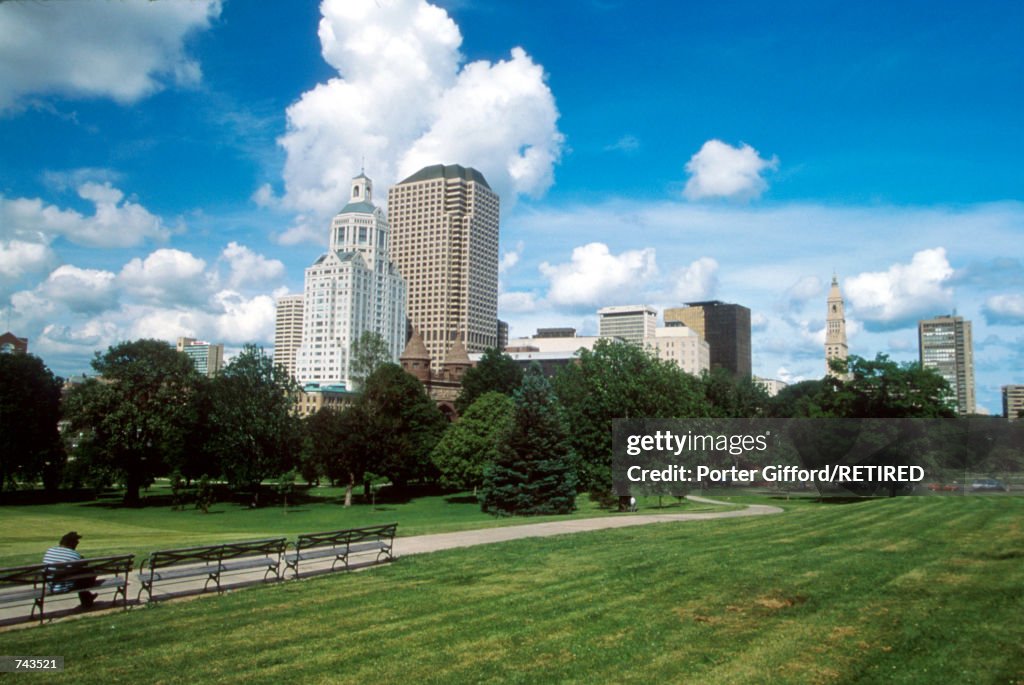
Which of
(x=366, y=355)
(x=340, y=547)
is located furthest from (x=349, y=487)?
(x=340, y=547)

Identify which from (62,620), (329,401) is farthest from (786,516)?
(329,401)

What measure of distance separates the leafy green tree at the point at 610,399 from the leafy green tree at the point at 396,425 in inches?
692

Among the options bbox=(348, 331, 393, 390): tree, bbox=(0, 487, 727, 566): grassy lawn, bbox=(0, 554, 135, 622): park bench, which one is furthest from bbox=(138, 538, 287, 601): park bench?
bbox=(348, 331, 393, 390): tree

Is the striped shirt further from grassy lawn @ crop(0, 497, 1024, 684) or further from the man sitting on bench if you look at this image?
grassy lawn @ crop(0, 497, 1024, 684)

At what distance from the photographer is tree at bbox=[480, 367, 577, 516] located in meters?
37.7

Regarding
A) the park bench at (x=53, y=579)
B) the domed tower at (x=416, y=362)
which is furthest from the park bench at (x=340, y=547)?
the domed tower at (x=416, y=362)

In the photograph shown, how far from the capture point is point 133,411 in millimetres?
57281

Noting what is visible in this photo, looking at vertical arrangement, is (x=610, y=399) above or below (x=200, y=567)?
above

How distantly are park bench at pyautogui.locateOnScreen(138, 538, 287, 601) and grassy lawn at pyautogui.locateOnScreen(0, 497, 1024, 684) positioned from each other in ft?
2.22

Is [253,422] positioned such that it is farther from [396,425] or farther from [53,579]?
[53,579]

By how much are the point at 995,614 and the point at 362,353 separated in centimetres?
8311

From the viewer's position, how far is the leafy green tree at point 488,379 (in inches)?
3207

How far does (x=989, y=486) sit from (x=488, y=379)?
48317 millimetres

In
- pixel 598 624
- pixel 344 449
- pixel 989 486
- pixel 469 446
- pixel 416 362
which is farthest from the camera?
pixel 416 362
